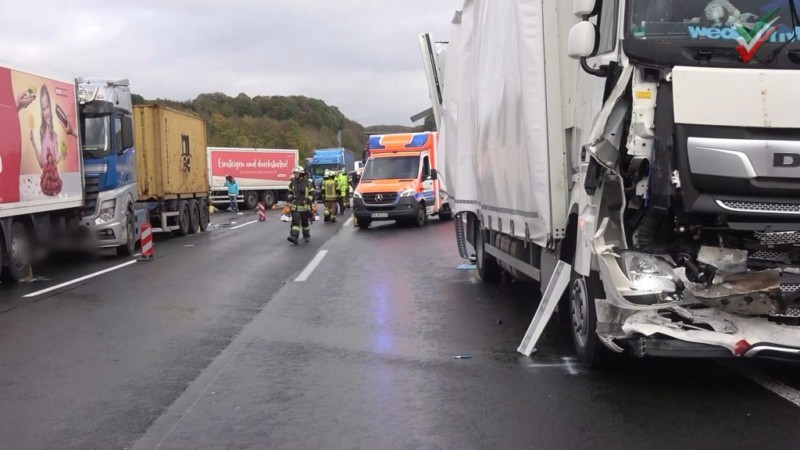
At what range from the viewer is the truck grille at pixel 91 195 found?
15141 mm

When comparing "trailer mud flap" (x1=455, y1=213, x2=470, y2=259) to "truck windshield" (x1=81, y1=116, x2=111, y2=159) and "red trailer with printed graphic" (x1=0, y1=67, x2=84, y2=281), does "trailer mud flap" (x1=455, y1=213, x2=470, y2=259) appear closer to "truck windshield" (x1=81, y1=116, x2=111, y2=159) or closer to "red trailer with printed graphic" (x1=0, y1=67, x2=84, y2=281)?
"red trailer with printed graphic" (x1=0, y1=67, x2=84, y2=281)

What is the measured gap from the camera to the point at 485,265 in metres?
11.0

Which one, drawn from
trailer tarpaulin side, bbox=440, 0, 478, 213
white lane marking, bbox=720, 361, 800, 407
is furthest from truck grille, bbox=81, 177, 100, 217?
white lane marking, bbox=720, 361, 800, 407

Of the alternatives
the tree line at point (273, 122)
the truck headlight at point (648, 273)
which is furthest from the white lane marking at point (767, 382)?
the tree line at point (273, 122)

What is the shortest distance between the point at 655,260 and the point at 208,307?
5.99 m

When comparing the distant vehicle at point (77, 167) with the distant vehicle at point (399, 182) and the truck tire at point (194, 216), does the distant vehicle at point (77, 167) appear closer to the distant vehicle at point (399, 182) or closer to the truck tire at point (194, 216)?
the truck tire at point (194, 216)

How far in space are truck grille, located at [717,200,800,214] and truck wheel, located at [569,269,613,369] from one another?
3.37ft

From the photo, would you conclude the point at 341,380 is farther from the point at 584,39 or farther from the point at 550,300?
the point at 584,39

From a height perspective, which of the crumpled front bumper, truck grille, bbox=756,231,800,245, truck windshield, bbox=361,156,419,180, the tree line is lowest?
the crumpled front bumper

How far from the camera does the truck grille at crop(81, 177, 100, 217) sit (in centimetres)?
1514

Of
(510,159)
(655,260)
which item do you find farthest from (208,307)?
(655,260)

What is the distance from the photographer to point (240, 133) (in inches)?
3302

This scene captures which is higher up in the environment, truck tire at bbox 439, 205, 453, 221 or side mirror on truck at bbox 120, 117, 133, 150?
side mirror on truck at bbox 120, 117, 133, 150

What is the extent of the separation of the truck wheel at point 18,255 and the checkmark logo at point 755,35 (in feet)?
35.6
